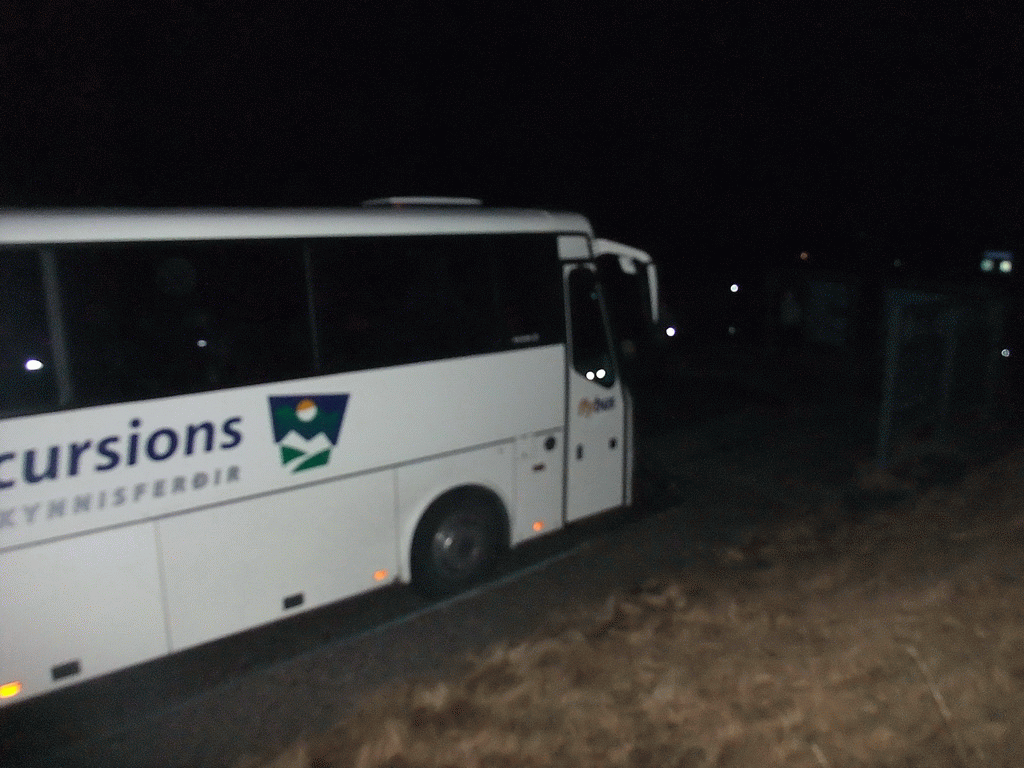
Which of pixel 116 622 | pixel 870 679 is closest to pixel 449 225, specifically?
pixel 116 622

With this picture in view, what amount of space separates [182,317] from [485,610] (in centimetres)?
333

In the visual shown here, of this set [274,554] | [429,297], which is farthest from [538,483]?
[274,554]

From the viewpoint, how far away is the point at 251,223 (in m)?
5.52

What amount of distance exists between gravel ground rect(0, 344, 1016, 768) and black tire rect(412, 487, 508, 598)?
173mm

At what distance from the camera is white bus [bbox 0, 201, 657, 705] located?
4.76 meters

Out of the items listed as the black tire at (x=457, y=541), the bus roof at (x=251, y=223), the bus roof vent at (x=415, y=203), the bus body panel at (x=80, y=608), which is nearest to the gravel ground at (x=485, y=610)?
the black tire at (x=457, y=541)

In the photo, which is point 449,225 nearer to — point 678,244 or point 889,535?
point 889,535

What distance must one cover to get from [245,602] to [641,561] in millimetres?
3701

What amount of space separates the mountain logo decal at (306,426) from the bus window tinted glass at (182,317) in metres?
0.21

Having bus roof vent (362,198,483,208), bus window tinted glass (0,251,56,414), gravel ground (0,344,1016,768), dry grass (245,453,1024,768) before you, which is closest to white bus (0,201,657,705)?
bus window tinted glass (0,251,56,414)

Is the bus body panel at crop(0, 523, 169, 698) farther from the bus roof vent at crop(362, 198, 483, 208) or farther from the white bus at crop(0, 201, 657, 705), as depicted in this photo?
the bus roof vent at crop(362, 198, 483, 208)

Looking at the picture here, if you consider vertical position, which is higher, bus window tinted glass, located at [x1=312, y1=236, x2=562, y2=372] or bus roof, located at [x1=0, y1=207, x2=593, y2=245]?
bus roof, located at [x1=0, y1=207, x2=593, y2=245]

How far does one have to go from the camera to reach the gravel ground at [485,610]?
515 cm

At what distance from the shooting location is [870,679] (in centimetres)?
441
